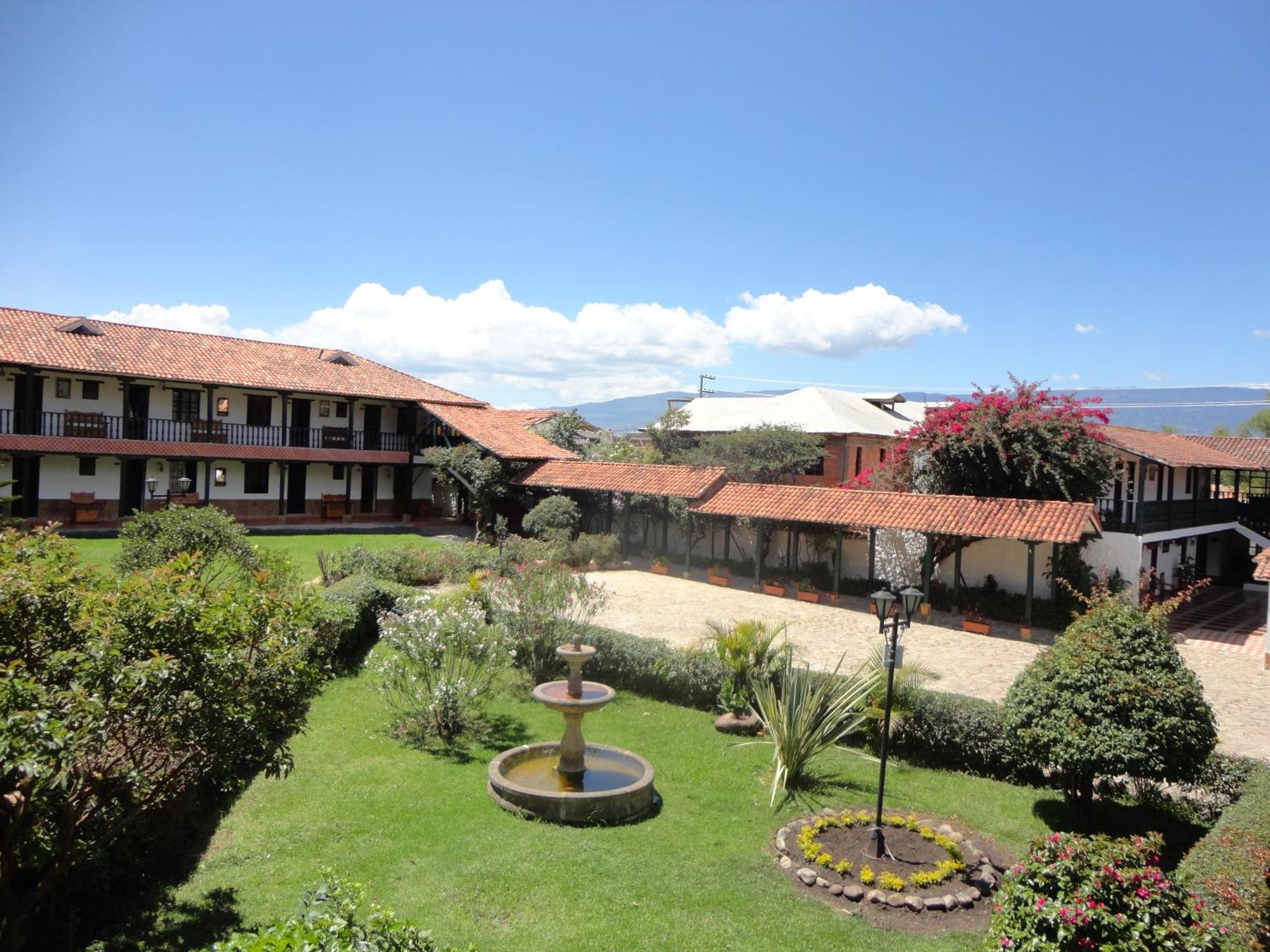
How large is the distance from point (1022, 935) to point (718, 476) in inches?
792

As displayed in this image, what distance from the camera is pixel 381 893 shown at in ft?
22.4

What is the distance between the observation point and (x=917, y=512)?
1977 centimetres

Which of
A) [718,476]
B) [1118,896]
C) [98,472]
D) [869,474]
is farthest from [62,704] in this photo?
[98,472]

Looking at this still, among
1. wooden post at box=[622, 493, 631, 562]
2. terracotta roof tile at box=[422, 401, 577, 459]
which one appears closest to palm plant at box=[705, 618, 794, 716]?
wooden post at box=[622, 493, 631, 562]

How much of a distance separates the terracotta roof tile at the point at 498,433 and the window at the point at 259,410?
5.36 meters

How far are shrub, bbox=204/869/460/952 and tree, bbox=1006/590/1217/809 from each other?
22.5 ft

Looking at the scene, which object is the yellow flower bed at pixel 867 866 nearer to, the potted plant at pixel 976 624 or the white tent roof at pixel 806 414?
the potted plant at pixel 976 624

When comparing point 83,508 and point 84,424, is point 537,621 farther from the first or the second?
point 84,424

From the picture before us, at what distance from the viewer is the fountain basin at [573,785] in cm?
847

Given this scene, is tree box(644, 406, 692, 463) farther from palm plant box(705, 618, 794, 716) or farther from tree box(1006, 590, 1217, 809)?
tree box(1006, 590, 1217, 809)

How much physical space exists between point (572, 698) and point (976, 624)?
40.2ft

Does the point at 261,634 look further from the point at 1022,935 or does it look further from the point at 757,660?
the point at 757,660

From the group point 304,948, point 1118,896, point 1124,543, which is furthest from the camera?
point 1124,543

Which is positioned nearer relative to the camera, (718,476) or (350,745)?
(350,745)
